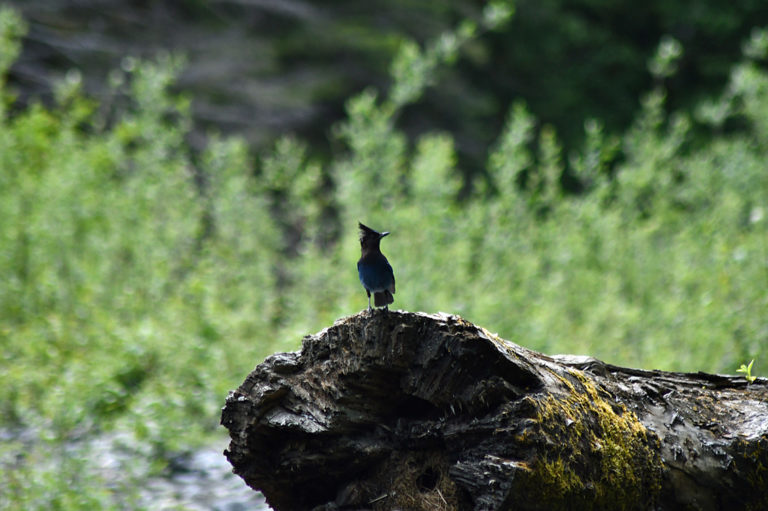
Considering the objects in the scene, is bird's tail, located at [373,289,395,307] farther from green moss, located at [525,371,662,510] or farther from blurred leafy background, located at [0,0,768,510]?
blurred leafy background, located at [0,0,768,510]

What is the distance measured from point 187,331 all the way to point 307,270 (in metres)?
1.01

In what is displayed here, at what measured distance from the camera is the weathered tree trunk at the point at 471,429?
82.5 inches

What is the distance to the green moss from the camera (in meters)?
2.07

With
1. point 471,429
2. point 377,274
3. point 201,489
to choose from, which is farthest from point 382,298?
point 201,489

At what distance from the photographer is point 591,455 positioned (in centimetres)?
218

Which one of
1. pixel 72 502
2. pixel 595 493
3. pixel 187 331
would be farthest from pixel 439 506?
pixel 187 331

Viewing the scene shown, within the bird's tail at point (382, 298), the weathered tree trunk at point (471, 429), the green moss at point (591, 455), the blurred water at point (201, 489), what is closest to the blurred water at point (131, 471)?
the blurred water at point (201, 489)

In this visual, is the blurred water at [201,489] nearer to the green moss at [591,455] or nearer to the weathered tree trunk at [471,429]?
the weathered tree trunk at [471,429]

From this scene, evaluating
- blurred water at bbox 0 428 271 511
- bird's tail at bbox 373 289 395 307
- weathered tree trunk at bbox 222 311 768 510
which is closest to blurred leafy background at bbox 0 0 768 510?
blurred water at bbox 0 428 271 511

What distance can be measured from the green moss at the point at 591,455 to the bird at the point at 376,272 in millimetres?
596

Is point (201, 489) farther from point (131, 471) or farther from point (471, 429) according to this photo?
point (471, 429)

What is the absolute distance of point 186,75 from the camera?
11.5 metres

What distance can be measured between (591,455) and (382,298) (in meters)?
0.79

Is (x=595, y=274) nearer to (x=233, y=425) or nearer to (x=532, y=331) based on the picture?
(x=532, y=331)
